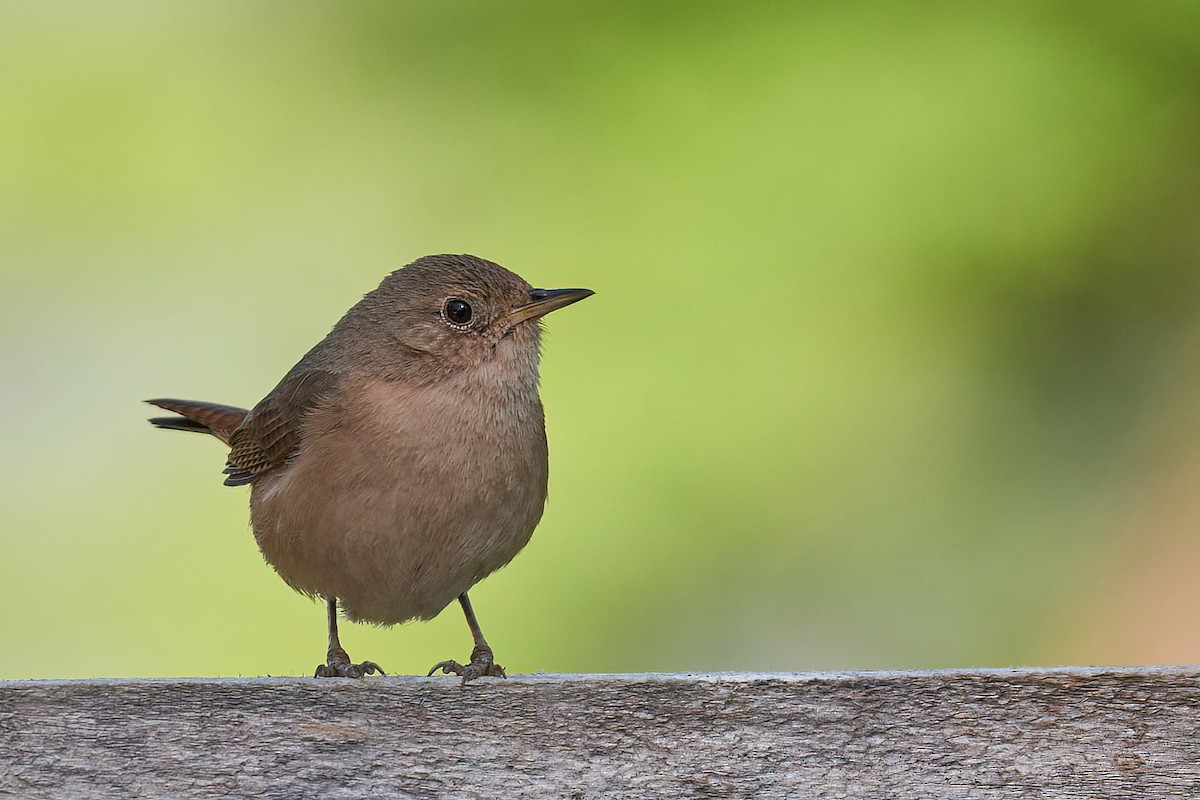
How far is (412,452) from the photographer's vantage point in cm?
365

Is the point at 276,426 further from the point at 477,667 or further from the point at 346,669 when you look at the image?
the point at 477,667

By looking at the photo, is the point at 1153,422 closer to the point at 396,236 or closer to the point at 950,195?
the point at 950,195

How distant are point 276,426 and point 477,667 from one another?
1281 mm

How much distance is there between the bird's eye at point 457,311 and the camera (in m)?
4.05

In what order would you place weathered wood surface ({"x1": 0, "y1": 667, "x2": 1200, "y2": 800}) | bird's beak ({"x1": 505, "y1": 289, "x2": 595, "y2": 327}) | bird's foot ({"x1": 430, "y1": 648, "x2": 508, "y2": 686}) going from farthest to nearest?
bird's beak ({"x1": 505, "y1": 289, "x2": 595, "y2": 327}), bird's foot ({"x1": 430, "y1": 648, "x2": 508, "y2": 686}), weathered wood surface ({"x1": 0, "y1": 667, "x2": 1200, "y2": 800})

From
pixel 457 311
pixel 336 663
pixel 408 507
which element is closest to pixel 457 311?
pixel 457 311

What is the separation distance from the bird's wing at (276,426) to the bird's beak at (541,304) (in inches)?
19.0

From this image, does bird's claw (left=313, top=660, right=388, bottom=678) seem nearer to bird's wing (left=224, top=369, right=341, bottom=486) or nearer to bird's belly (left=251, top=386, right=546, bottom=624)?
bird's belly (left=251, top=386, right=546, bottom=624)

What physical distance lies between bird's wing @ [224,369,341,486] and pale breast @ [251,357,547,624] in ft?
0.51

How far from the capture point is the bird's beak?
3.97 m

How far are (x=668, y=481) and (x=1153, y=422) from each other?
1453 millimetres

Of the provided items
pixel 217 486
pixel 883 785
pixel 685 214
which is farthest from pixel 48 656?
pixel 883 785

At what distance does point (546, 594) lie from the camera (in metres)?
4.52

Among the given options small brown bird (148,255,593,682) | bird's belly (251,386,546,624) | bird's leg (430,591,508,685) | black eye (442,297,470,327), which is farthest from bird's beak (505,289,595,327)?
bird's leg (430,591,508,685)
